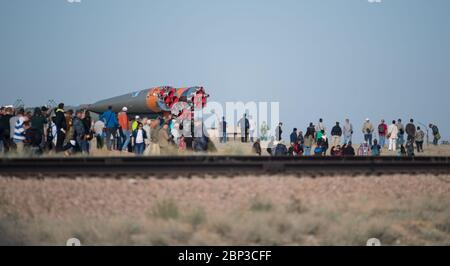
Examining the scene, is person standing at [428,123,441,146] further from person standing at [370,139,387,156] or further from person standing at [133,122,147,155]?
person standing at [133,122,147,155]

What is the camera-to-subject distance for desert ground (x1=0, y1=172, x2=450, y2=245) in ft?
29.7

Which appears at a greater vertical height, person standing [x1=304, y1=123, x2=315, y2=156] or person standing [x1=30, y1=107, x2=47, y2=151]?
person standing [x1=30, y1=107, x2=47, y2=151]

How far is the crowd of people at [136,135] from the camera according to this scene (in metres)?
18.5

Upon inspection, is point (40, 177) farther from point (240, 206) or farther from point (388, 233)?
point (388, 233)

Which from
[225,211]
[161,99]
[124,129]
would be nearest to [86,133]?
[124,129]

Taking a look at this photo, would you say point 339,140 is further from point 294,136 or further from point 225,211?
point 225,211

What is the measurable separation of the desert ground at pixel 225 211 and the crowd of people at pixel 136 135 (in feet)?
20.5

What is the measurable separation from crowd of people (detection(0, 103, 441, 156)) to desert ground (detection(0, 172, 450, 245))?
6.24 meters

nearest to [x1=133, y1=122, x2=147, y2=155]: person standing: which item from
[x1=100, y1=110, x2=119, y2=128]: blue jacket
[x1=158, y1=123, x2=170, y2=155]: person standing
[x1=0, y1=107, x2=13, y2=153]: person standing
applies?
A: [x1=158, y1=123, x2=170, y2=155]: person standing

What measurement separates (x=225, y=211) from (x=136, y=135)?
975 cm

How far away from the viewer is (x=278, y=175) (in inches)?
500

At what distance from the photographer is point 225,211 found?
10188 millimetres

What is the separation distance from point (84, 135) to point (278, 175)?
28.1 ft
